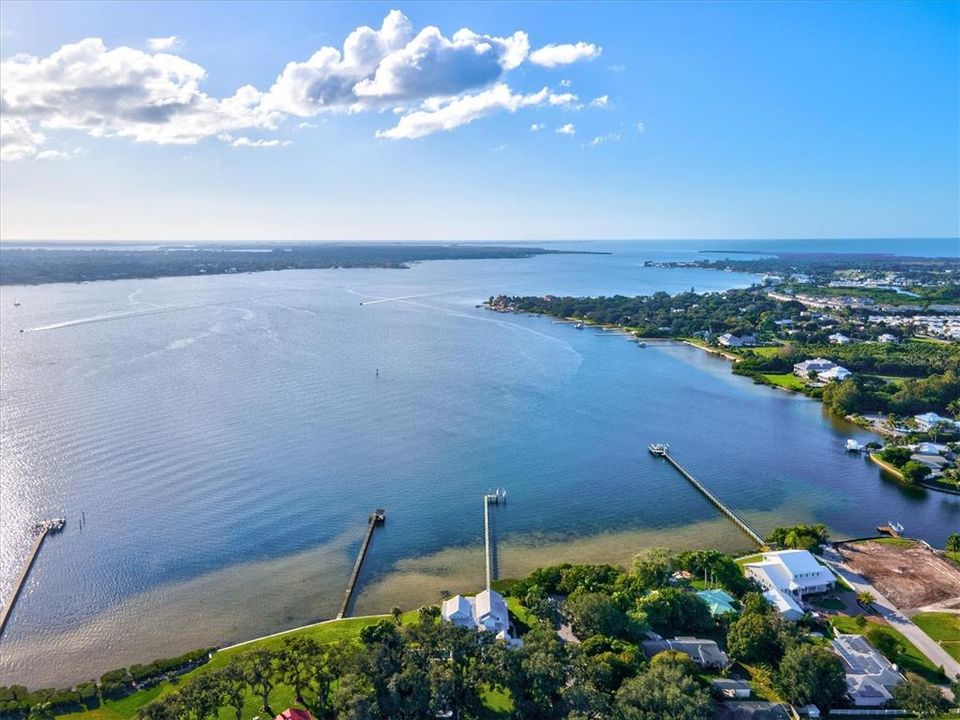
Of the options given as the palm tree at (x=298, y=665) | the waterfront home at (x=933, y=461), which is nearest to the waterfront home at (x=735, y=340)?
the waterfront home at (x=933, y=461)

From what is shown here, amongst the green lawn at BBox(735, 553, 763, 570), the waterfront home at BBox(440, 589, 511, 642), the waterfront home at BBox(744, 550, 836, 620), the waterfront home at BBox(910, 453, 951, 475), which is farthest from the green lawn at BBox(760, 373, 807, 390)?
the waterfront home at BBox(440, 589, 511, 642)

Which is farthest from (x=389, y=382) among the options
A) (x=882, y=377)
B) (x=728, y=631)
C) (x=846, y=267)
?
(x=846, y=267)

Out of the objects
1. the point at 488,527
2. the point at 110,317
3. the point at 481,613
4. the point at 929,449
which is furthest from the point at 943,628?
the point at 110,317

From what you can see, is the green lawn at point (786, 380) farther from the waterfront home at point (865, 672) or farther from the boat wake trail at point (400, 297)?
the boat wake trail at point (400, 297)

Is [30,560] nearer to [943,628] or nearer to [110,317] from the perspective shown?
[943,628]

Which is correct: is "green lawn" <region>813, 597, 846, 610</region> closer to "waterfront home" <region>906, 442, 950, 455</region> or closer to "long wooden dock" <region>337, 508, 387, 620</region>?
"long wooden dock" <region>337, 508, 387, 620</region>
